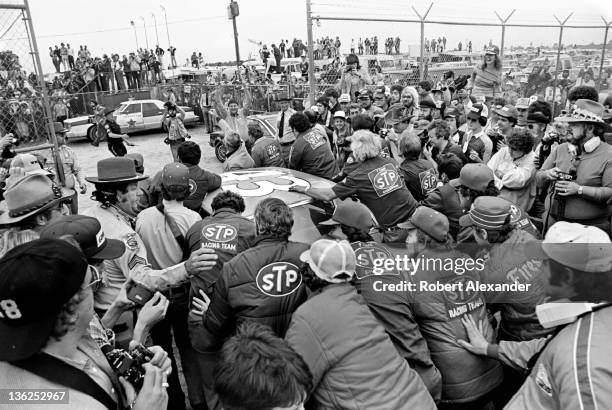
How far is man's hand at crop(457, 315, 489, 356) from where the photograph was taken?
2537 millimetres

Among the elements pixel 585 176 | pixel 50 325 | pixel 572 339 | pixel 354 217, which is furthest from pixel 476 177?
pixel 50 325

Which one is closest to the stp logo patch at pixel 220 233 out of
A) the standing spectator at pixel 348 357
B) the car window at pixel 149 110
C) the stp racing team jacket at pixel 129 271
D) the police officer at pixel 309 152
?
the stp racing team jacket at pixel 129 271

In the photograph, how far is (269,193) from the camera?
4508 millimetres

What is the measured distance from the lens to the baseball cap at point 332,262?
226 cm

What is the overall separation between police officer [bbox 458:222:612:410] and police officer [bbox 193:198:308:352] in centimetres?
118

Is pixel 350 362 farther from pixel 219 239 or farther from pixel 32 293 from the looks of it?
pixel 219 239

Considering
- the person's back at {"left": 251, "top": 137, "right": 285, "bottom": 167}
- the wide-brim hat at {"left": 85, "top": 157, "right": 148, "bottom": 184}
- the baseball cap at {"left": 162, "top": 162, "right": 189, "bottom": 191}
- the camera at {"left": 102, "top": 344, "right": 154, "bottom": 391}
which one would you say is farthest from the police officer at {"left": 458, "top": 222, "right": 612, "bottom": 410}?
the person's back at {"left": 251, "top": 137, "right": 285, "bottom": 167}

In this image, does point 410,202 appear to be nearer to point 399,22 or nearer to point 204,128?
point 399,22

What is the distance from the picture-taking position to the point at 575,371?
159cm

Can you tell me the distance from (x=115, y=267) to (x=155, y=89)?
66.1ft

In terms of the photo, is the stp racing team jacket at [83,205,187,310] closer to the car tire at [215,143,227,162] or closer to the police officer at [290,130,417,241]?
the police officer at [290,130,417,241]

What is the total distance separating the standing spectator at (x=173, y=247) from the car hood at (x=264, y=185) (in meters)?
0.77

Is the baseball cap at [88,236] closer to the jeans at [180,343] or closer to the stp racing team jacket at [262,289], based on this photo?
the stp racing team jacket at [262,289]

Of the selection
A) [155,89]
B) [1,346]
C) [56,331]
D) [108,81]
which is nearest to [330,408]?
[56,331]
